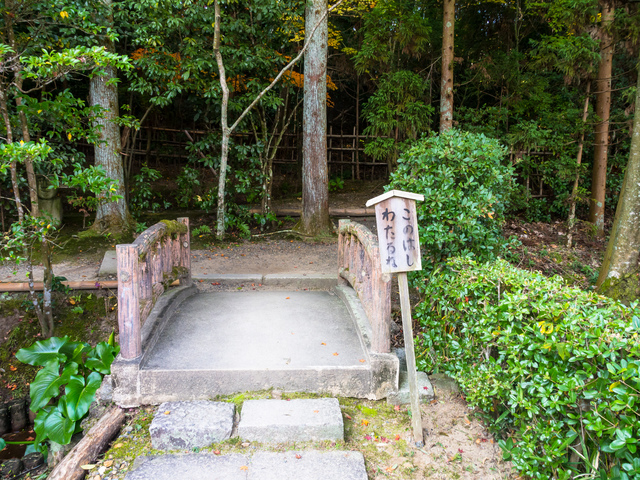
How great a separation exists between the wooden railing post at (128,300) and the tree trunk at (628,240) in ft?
18.4

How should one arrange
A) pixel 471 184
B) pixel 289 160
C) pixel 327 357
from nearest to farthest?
1. pixel 327 357
2. pixel 471 184
3. pixel 289 160

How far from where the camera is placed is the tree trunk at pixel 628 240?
5.21 meters

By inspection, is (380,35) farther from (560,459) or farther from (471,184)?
(560,459)

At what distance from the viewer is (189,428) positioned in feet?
8.45

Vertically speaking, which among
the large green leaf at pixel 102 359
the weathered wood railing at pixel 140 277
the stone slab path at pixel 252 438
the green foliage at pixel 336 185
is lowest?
the stone slab path at pixel 252 438

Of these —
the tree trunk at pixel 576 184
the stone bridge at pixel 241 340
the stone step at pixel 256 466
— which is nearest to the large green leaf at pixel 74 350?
the stone bridge at pixel 241 340

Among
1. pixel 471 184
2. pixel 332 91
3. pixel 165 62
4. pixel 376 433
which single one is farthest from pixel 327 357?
pixel 332 91

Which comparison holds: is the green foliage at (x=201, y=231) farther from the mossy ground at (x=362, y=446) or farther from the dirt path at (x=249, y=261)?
the mossy ground at (x=362, y=446)

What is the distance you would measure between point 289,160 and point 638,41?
7865mm

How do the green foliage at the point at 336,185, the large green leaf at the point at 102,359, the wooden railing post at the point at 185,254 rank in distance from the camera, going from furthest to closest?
the green foliage at the point at 336,185 → the wooden railing post at the point at 185,254 → the large green leaf at the point at 102,359

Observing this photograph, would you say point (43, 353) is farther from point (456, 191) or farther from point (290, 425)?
point (456, 191)

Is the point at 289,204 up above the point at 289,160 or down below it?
below

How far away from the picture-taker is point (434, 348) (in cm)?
345

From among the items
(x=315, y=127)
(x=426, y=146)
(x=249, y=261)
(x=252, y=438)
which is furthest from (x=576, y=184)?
(x=252, y=438)
